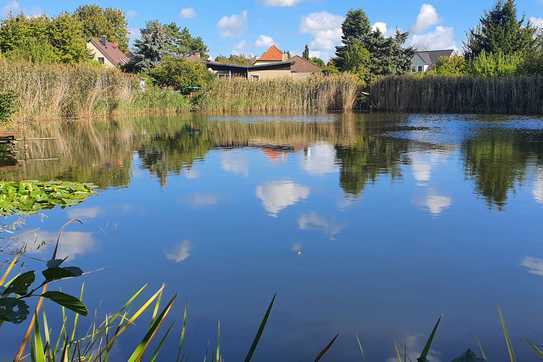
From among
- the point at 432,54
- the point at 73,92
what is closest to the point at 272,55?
the point at 432,54

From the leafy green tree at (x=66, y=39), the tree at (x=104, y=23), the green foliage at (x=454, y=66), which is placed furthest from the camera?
the tree at (x=104, y=23)

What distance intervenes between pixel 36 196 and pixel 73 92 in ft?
56.1

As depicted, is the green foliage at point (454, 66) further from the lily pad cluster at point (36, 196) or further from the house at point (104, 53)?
the lily pad cluster at point (36, 196)

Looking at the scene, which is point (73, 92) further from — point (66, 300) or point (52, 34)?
point (66, 300)

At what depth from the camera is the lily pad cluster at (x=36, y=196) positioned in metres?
6.20

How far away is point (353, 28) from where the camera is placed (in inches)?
1932

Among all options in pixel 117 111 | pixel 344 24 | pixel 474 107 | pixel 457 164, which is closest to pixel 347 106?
pixel 474 107

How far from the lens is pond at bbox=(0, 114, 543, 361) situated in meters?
3.27

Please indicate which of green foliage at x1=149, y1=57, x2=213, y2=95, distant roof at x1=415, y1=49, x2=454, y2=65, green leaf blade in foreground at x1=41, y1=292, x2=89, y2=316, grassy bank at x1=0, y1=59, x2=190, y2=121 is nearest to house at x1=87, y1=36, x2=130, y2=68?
green foliage at x1=149, y1=57, x2=213, y2=95

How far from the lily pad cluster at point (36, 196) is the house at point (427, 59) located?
214 feet

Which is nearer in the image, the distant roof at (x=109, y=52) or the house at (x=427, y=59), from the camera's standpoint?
the distant roof at (x=109, y=52)

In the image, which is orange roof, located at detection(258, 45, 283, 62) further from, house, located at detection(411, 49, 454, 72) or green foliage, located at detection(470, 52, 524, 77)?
green foliage, located at detection(470, 52, 524, 77)

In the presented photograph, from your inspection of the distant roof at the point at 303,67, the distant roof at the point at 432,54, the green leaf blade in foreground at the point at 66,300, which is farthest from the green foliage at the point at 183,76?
the distant roof at the point at 432,54

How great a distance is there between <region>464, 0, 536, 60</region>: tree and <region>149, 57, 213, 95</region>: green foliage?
20943 mm
